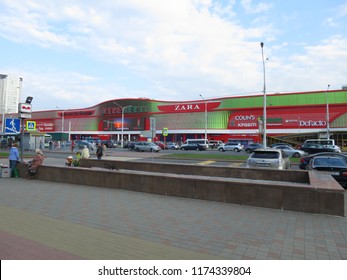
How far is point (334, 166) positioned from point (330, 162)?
0.54 meters

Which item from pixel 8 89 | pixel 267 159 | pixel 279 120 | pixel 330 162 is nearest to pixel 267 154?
pixel 267 159

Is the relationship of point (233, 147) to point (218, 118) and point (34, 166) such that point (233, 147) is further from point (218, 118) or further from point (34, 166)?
point (34, 166)

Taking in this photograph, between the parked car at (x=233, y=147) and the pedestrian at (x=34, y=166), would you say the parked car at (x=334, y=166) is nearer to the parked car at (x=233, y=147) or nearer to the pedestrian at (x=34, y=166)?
the pedestrian at (x=34, y=166)

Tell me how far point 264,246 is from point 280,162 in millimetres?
9635

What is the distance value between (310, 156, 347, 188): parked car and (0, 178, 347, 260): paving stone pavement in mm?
5523

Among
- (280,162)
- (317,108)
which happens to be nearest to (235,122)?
(317,108)

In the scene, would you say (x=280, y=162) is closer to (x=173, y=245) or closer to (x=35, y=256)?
(x=173, y=245)

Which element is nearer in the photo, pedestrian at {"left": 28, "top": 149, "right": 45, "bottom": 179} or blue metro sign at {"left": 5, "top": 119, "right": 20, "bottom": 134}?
pedestrian at {"left": 28, "top": 149, "right": 45, "bottom": 179}

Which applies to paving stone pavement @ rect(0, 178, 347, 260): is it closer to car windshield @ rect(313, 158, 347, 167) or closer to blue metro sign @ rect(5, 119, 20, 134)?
car windshield @ rect(313, 158, 347, 167)

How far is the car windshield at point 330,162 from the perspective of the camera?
1237 centimetres

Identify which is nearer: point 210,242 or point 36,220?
point 210,242

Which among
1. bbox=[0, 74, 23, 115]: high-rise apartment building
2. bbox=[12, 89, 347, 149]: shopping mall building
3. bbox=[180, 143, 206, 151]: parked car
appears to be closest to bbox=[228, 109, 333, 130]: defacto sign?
bbox=[12, 89, 347, 149]: shopping mall building

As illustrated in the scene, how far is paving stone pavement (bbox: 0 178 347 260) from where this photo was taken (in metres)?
4.53

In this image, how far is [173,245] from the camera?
488cm
